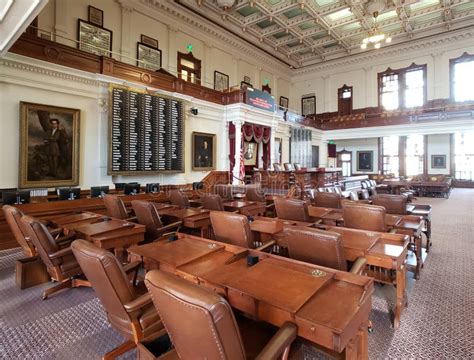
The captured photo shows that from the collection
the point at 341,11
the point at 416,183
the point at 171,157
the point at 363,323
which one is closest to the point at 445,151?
the point at 416,183

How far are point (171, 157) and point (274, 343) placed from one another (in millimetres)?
6978

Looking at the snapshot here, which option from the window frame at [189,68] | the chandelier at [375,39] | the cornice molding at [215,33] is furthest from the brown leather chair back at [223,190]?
the chandelier at [375,39]

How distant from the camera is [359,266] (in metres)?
1.94

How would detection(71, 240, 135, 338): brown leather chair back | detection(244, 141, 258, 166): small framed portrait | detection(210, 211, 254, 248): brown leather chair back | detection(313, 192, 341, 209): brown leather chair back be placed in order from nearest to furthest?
detection(71, 240, 135, 338): brown leather chair back
detection(210, 211, 254, 248): brown leather chair back
detection(313, 192, 341, 209): brown leather chair back
detection(244, 141, 258, 166): small framed portrait

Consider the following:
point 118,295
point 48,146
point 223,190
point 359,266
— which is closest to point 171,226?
point 118,295

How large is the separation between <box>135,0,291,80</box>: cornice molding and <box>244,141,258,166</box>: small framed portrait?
15.5 feet

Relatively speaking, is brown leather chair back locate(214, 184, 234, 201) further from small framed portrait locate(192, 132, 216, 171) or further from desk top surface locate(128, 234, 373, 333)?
desk top surface locate(128, 234, 373, 333)

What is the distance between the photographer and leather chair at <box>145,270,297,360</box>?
3.24 ft

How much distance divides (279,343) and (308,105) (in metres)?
17.7

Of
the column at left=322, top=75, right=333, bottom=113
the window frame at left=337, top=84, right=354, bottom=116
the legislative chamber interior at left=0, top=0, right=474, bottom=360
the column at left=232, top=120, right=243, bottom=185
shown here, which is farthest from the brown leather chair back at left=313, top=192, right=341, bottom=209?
the column at left=322, top=75, right=333, bottom=113

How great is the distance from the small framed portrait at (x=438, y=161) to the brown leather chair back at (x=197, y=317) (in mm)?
17067

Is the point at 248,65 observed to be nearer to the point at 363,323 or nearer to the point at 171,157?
the point at 171,157

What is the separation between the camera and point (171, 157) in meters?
7.71

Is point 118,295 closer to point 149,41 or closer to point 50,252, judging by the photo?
point 50,252
